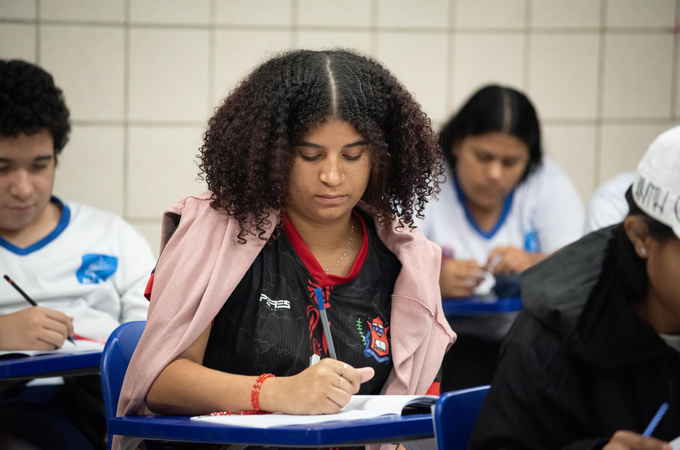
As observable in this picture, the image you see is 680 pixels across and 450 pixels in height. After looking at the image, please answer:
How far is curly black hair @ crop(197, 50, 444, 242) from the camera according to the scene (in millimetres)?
1620

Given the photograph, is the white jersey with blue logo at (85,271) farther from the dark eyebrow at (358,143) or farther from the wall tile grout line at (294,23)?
the wall tile grout line at (294,23)

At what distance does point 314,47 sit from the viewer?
12.1 feet

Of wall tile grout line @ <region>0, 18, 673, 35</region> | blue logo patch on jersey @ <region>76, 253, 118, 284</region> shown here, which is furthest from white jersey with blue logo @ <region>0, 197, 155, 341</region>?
wall tile grout line @ <region>0, 18, 673, 35</region>

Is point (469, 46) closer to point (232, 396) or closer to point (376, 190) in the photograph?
point (376, 190)

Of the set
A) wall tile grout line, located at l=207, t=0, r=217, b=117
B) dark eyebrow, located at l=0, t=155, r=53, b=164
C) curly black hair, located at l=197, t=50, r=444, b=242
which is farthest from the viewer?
wall tile grout line, located at l=207, t=0, r=217, b=117

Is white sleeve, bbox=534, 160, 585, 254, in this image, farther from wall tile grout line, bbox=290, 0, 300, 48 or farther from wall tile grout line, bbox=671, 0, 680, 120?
wall tile grout line, bbox=290, 0, 300, 48

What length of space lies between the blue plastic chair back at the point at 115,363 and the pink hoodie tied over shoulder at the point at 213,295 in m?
0.03

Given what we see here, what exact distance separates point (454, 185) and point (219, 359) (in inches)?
69.6

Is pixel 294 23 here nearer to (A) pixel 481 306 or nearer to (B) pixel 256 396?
(A) pixel 481 306

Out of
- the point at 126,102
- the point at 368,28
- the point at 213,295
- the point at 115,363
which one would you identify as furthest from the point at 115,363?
the point at 368,28

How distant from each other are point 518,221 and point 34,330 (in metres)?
2.03

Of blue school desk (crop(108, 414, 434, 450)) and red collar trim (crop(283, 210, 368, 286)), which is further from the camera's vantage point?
red collar trim (crop(283, 210, 368, 286))

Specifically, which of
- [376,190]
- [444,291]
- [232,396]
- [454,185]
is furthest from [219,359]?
[454,185]

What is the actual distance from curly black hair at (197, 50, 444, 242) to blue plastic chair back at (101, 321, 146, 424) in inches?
13.7
